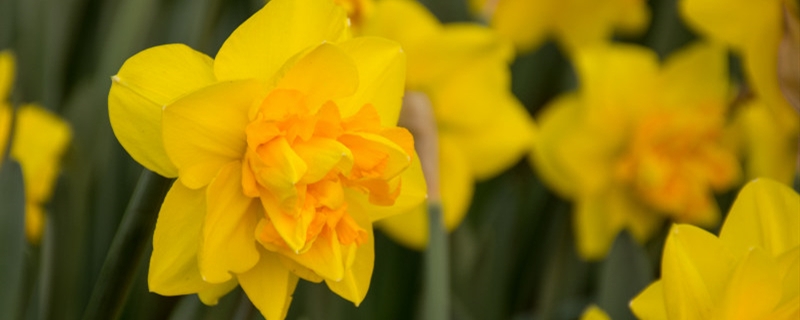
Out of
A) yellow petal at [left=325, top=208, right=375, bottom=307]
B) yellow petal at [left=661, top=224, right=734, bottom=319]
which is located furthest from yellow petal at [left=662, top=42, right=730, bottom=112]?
yellow petal at [left=325, top=208, right=375, bottom=307]

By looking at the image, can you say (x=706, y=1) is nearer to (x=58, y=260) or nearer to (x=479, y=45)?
(x=479, y=45)

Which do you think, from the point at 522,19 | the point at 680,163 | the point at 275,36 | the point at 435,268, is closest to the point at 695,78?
the point at 680,163

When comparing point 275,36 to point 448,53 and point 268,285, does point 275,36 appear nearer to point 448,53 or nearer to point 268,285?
point 268,285

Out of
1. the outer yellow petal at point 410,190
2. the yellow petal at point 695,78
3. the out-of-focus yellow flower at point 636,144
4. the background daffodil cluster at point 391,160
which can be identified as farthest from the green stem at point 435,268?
the yellow petal at point 695,78

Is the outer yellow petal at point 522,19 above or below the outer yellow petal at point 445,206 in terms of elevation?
above

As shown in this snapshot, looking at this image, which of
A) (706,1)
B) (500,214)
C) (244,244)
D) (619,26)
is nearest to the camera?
(244,244)

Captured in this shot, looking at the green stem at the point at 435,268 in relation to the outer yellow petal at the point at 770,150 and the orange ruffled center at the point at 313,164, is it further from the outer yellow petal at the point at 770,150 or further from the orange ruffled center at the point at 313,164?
the outer yellow petal at the point at 770,150

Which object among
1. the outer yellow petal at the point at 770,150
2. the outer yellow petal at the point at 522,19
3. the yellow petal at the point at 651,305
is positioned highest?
the yellow petal at the point at 651,305

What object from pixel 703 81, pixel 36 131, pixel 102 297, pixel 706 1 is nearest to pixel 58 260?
pixel 36 131
